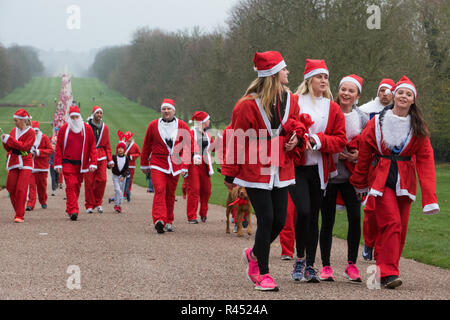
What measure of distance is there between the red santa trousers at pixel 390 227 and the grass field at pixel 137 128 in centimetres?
213

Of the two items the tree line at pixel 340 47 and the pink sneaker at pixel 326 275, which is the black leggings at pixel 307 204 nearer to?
the pink sneaker at pixel 326 275

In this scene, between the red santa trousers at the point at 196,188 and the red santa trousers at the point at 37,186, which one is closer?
the red santa trousers at the point at 196,188

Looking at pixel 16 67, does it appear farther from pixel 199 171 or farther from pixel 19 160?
pixel 199 171

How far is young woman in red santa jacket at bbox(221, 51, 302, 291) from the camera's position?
6445mm

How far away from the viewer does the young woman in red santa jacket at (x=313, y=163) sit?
690cm

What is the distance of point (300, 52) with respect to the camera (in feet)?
105

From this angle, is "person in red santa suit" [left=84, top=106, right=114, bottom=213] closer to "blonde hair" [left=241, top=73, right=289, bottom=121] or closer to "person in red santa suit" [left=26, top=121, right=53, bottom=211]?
"person in red santa suit" [left=26, top=121, right=53, bottom=211]

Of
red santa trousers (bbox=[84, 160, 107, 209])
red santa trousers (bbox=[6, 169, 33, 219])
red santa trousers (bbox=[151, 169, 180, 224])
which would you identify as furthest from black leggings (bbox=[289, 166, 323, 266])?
red santa trousers (bbox=[84, 160, 107, 209])

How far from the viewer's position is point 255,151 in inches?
254

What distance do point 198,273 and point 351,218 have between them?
168cm

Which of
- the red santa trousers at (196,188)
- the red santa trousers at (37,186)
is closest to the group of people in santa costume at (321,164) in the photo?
the red santa trousers at (196,188)

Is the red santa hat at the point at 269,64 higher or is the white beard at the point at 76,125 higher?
the red santa hat at the point at 269,64

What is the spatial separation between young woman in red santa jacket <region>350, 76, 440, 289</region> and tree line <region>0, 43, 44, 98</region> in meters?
67.7
